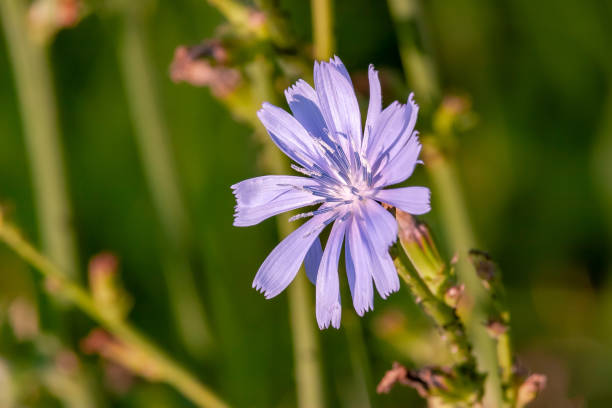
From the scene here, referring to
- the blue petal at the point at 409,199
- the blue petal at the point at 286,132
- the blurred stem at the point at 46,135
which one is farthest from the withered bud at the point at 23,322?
the blue petal at the point at 409,199

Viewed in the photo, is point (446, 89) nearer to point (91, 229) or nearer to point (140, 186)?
point (140, 186)

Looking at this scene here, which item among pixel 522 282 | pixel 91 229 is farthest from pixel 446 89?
pixel 91 229

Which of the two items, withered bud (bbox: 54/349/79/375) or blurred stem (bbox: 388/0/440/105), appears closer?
blurred stem (bbox: 388/0/440/105)

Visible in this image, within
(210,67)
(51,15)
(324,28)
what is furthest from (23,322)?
(324,28)

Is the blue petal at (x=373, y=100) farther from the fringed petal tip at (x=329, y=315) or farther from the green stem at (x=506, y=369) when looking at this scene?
the green stem at (x=506, y=369)

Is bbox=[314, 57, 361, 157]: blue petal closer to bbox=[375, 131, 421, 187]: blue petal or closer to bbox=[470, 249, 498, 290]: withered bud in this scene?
bbox=[375, 131, 421, 187]: blue petal

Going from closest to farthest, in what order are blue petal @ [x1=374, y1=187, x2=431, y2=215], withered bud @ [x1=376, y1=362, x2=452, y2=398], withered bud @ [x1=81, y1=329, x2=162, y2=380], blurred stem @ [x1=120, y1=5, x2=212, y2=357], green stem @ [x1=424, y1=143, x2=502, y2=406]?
blue petal @ [x1=374, y1=187, x2=431, y2=215]
withered bud @ [x1=376, y1=362, x2=452, y2=398]
withered bud @ [x1=81, y1=329, x2=162, y2=380]
green stem @ [x1=424, y1=143, x2=502, y2=406]
blurred stem @ [x1=120, y1=5, x2=212, y2=357]

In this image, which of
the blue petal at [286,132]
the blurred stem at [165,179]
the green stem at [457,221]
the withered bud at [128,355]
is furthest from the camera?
the blurred stem at [165,179]

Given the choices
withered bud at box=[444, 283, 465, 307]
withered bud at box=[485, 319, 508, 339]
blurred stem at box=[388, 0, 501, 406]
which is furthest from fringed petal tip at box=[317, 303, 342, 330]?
blurred stem at box=[388, 0, 501, 406]
